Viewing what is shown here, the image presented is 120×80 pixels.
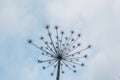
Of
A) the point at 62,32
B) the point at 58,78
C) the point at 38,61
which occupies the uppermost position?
the point at 62,32

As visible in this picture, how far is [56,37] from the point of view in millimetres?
31000

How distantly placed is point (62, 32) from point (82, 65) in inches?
117

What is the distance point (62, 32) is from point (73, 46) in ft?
4.53

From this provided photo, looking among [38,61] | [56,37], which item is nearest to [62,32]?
[56,37]

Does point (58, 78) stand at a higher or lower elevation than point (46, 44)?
lower

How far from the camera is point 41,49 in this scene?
31.0m

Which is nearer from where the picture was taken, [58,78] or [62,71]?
[58,78]

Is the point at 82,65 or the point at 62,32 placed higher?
the point at 62,32

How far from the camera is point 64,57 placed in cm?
3062

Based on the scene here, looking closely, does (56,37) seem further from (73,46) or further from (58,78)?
(58,78)

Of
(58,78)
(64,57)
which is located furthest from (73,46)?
(58,78)

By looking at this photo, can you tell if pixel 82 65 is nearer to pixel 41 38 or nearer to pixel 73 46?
pixel 73 46

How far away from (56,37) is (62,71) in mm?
2726

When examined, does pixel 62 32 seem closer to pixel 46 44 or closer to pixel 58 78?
pixel 46 44
